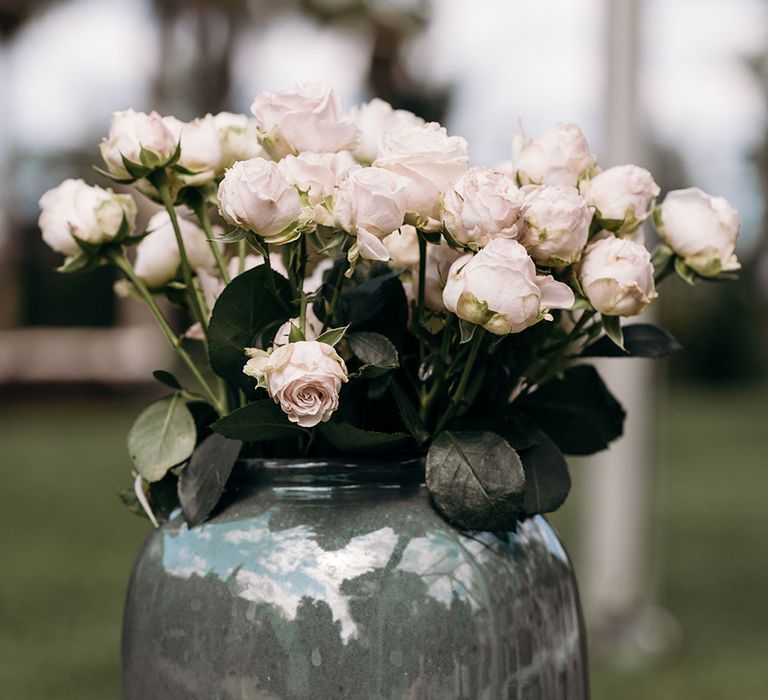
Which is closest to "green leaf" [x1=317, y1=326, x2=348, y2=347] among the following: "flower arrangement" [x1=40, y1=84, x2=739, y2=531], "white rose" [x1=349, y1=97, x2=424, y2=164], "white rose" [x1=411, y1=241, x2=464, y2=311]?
"flower arrangement" [x1=40, y1=84, x2=739, y2=531]

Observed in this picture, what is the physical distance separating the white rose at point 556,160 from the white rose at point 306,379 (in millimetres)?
229

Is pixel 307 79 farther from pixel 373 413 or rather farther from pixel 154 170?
pixel 373 413

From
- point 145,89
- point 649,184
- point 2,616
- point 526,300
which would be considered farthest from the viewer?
point 145,89

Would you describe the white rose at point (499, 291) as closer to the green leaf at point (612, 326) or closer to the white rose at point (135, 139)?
the green leaf at point (612, 326)

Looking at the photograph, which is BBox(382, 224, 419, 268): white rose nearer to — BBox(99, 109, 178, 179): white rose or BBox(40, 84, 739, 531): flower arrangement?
BBox(40, 84, 739, 531): flower arrangement

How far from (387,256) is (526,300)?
0.31ft

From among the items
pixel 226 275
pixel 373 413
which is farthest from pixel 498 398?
pixel 226 275

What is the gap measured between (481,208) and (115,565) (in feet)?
12.8

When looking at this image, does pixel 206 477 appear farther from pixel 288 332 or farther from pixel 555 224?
pixel 555 224

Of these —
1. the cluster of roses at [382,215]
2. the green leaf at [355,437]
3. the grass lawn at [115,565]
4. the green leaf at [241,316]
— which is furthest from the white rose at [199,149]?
the grass lawn at [115,565]

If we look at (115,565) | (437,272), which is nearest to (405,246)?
(437,272)

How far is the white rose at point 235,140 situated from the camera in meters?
0.89

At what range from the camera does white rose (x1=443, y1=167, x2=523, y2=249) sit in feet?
2.44

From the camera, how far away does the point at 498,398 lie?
88 centimetres
